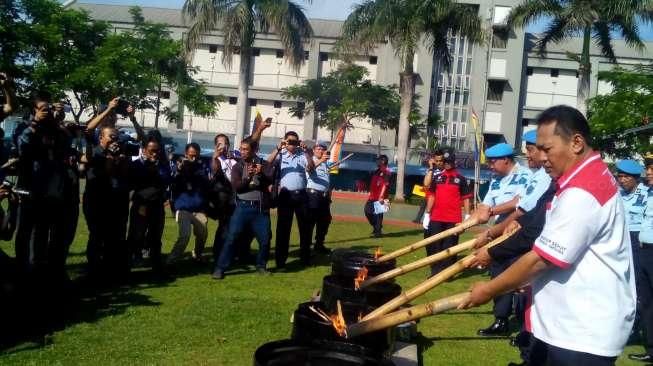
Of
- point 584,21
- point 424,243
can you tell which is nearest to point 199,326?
point 424,243

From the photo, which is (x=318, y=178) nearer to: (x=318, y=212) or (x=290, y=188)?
(x=318, y=212)

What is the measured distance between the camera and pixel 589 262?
2.99 m

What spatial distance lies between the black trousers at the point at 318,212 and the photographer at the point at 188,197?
1.98 metres

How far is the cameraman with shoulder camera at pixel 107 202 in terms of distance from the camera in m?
8.09

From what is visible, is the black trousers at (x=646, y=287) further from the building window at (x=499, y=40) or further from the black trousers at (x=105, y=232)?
the building window at (x=499, y=40)

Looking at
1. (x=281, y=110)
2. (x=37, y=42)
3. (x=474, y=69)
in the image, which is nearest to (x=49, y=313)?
(x=37, y=42)

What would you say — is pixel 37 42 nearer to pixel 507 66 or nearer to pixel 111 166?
pixel 111 166

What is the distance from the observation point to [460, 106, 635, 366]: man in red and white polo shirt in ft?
9.62

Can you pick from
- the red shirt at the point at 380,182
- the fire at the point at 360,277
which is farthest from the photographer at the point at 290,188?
the red shirt at the point at 380,182

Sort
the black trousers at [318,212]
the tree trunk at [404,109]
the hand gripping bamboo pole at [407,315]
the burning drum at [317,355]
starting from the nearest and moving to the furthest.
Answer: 1. the hand gripping bamboo pole at [407,315]
2. the burning drum at [317,355]
3. the black trousers at [318,212]
4. the tree trunk at [404,109]

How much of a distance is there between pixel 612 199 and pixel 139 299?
573cm

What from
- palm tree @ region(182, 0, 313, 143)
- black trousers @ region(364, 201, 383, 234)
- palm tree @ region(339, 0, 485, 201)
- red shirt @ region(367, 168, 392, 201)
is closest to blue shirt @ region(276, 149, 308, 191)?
red shirt @ region(367, 168, 392, 201)

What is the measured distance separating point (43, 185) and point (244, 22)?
80.2 feet

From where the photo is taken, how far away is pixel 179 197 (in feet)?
32.1
